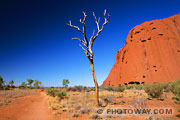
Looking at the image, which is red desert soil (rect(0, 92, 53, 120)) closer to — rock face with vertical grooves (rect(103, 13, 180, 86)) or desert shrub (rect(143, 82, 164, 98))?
desert shrub (rect(143, 82, 164, 98))

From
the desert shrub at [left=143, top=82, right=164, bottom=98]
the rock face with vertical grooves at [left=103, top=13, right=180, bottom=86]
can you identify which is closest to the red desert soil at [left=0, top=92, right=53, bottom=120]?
the desert shrub at [left=143, top=82, right=164, bottom=98]

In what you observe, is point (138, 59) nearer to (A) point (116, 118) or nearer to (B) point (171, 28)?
(B) point (171, 28)

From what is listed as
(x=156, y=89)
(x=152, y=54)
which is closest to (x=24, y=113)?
(x=156, y=89)

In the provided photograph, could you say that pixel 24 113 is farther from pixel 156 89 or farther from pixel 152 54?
pixel 152 54

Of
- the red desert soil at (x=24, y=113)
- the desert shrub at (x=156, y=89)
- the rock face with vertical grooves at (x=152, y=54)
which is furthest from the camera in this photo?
the rock face with vertical grooves at (x=152, y=54)

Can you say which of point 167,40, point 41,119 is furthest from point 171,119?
point 167,40

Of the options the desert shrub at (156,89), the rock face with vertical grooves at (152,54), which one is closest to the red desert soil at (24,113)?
the desert shrub at (156,89)

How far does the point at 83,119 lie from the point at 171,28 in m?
52.0

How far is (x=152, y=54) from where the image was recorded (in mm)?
41312

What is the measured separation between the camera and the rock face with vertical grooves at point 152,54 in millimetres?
37625

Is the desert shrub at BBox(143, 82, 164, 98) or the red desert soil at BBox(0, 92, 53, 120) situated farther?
the desert shrub at BBox(143, 82, 164, 98)

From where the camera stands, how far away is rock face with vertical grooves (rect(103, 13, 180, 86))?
37625mm

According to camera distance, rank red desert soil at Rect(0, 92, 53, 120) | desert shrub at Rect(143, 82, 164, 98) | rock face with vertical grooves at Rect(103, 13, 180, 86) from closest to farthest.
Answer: red desert soil at Rect(0, 92, 53, 120) < desert shrub at Rect(143, 82, 164, 98) < rock face with vertical grooves at Rect(103, 13, 180, 86)

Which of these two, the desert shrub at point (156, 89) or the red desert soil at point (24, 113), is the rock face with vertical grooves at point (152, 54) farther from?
the red desert soil at point (24, 113)
